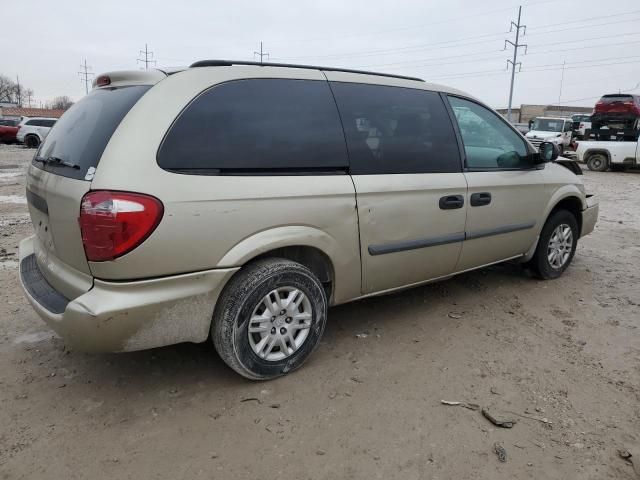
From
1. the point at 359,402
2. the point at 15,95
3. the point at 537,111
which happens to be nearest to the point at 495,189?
the point at 359,402

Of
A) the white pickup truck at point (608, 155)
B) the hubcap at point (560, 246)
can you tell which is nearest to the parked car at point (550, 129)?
the white pickup truck at point (608, 155)

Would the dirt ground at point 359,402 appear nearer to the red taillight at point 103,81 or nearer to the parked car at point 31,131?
the red taillight at point 103,81

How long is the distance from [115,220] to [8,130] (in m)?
28.2

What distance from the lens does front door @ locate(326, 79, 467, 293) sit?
9.97 ft

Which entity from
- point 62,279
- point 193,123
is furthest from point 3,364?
point 193,123

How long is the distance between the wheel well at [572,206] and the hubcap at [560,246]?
0.17 metres

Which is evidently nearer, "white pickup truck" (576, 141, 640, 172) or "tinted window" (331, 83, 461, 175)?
"tinted window" (331, 83, 461, 175)

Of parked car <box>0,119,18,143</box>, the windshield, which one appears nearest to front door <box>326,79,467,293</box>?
the windshield

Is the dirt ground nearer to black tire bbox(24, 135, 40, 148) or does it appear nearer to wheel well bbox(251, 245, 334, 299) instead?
wheel well bbox(251, 245, 334, 299)

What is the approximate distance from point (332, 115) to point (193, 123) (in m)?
0.90

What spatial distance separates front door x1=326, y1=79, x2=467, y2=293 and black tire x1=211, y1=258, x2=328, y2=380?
492mm

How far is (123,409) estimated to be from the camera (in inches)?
101

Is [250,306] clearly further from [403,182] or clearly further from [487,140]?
[487,140]

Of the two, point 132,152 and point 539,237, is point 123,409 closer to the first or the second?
point 132,152
